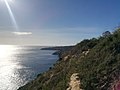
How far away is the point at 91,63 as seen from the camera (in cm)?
1842

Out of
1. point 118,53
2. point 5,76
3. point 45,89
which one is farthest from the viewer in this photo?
point 5,76

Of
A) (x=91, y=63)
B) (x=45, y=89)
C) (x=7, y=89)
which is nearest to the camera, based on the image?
(x=91, y=63)

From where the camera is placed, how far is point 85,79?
601 inches

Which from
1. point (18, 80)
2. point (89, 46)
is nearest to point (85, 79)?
point (89, 46)

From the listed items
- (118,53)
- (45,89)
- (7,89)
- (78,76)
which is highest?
(118,53)

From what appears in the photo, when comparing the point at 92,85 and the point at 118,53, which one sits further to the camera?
the point at 118,53

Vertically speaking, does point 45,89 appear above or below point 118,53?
below

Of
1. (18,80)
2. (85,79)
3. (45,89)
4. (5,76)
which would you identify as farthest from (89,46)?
(5,76)

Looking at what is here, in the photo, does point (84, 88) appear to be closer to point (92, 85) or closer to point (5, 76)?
point (92, 85)

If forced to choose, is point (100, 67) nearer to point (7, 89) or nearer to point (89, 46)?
point (89, 46)

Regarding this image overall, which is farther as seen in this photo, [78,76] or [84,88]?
[78,76]

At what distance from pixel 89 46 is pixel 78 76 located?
494 inches

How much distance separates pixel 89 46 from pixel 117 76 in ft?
52.5

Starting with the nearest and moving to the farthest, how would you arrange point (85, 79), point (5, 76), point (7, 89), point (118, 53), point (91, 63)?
1. point (85, 79)
2. point (118, 53)
3. point (91, 63)
4. point (7, 89)
5. point (5, 76)
